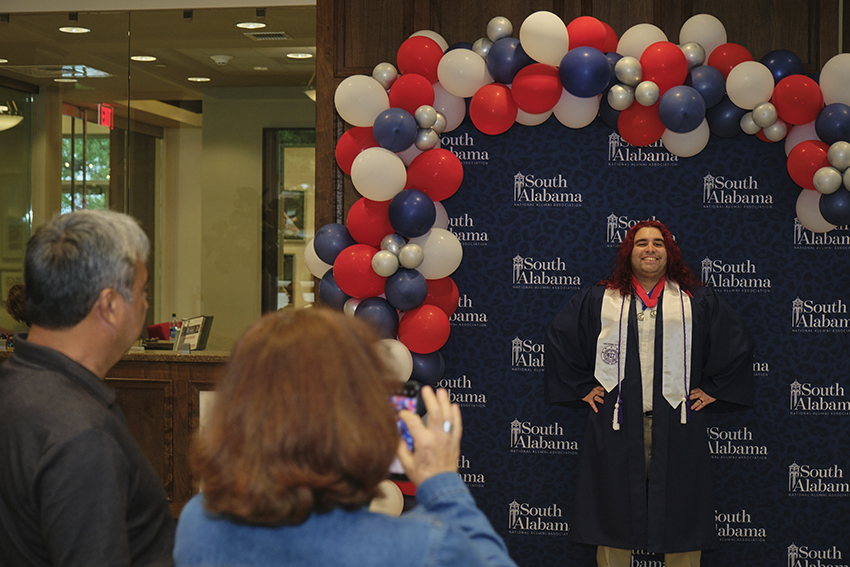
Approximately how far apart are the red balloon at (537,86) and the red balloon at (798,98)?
100cm

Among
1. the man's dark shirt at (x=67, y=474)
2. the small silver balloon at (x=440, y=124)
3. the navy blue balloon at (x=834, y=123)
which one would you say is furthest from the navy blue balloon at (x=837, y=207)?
the man's dark shirt at (x=67, y=474)

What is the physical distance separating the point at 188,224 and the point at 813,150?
13.3 feet

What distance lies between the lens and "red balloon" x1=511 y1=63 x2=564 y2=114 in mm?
3553

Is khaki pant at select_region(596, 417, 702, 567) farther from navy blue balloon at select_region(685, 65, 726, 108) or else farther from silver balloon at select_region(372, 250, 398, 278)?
navy blue balloon at select_region(685, 65, 726, 108)

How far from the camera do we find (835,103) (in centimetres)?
350

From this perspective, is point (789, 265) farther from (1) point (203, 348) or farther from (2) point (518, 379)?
(1) point (203, 348)

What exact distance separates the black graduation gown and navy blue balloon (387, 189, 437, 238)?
91 centimetres

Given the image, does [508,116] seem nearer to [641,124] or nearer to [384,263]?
[641,124]

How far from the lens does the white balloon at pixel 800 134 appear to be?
360 centimetres

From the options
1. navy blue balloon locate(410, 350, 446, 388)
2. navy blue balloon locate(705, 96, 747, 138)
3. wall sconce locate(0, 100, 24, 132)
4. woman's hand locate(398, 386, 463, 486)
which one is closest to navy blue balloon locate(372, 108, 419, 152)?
navy blue balloon locate(410, 350, 446, 388)

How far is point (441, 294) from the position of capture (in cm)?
369

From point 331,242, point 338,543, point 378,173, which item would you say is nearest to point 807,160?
point 378,173

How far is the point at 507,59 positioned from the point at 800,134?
56.6 inches

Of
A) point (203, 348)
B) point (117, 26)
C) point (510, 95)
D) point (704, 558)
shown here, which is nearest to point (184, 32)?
point (117, 26)
